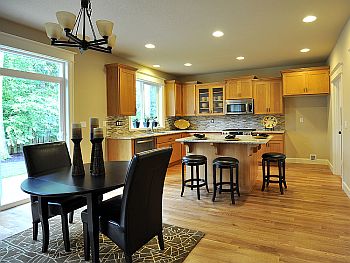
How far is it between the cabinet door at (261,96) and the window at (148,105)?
104 inches

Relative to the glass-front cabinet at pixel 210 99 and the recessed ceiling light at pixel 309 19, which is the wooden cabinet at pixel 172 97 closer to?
the glass-front cabinet at pixel 210 99

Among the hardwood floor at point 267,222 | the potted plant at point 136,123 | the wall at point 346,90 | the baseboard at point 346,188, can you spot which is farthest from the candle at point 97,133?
the potted plant at point 136,123

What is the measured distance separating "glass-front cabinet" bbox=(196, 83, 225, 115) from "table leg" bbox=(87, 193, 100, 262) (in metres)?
6.01

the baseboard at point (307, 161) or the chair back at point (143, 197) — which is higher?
the chair back at point (143, 197)

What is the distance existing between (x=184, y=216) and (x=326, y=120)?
16.9ft

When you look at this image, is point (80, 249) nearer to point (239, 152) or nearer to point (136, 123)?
point (239, 152)

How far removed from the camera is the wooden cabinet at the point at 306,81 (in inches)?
242

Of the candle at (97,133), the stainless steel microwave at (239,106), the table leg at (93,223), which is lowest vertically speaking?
the table leg at (93,223)

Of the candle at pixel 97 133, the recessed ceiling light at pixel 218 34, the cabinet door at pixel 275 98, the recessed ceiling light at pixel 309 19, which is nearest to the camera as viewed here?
the candle at pixel 97 133

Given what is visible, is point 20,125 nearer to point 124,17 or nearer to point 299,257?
point 124,17

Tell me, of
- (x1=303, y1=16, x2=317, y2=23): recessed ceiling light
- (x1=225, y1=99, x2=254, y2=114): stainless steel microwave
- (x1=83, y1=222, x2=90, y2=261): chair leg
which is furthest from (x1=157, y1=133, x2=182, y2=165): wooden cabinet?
(x1=83, y1=222, x2=90, y2=261): chair leg

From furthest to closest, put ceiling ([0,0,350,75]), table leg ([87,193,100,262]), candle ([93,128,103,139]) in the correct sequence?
ceiling ([0,0,350,75]) → candle ([93,128,103,139]) → table leg ([87,193,100,262])

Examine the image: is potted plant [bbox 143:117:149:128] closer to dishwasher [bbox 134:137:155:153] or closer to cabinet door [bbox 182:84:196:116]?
dishwasher [bbox 134:137:155:153]

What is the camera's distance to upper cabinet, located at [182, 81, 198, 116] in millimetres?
8016
